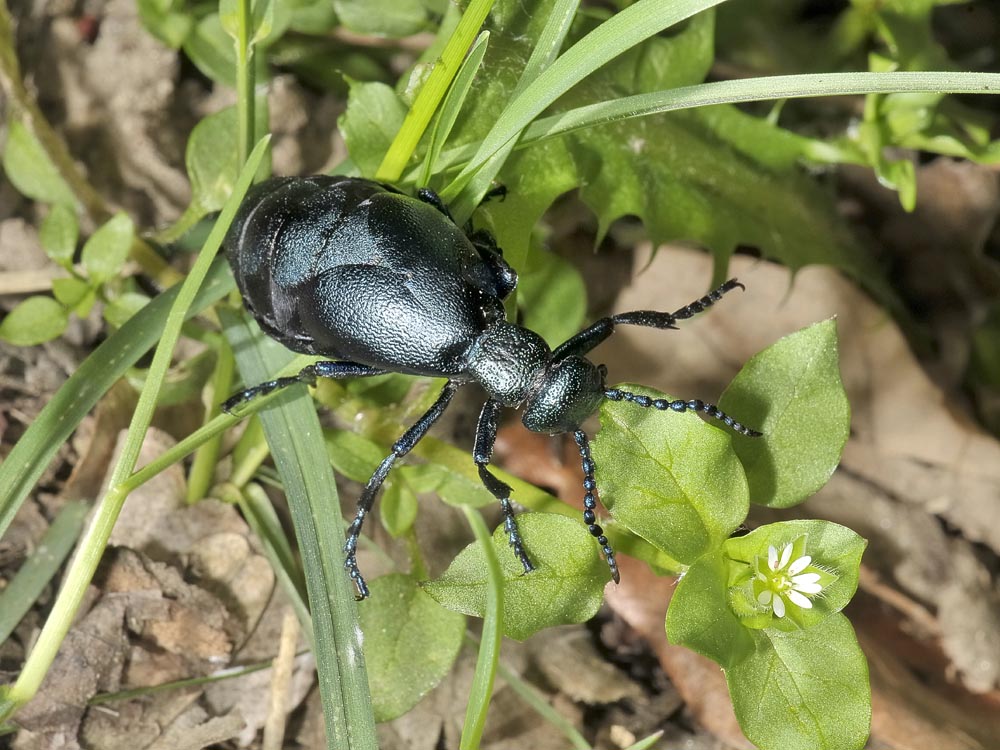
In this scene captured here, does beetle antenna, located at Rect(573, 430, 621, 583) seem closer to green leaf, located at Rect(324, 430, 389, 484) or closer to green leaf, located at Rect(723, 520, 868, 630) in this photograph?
green leaf, located at Rect(723, 520, 868, 630)

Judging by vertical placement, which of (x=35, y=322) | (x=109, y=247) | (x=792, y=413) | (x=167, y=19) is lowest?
(x=792, y=413)

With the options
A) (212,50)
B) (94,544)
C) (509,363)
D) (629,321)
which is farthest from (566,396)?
(212,50)

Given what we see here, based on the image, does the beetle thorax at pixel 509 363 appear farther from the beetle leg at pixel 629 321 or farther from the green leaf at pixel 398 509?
the green leaf at pixel 398 509

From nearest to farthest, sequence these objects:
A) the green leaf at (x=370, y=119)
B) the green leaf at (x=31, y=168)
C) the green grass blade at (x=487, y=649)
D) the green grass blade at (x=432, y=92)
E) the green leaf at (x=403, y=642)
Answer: the green grass blade at (x=487, y=649) → the green grass blade at (x=432, y=92) → the green leaf at (x=403, y=642) → the green leaf at (x=370, y=119) → the green leaf at (x=31, y=168)

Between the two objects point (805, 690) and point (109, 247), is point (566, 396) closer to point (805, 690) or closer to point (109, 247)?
point (805, 690)

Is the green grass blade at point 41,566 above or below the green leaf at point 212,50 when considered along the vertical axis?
below

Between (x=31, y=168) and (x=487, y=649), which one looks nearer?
(x=487, y=649)

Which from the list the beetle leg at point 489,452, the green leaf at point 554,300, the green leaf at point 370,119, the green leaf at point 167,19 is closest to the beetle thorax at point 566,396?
the beetle leg at point 489,452
